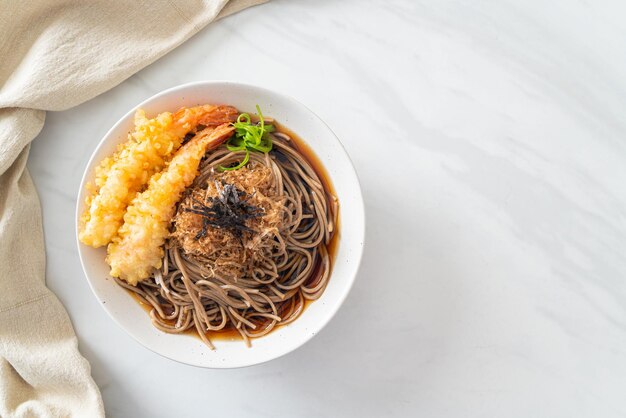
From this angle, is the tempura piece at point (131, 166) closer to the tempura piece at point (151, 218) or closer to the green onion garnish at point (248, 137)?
the tempura piece at point (151, 218)

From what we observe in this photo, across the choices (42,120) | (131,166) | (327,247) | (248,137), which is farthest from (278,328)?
(42,120)

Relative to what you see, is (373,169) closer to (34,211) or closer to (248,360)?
(248,360)

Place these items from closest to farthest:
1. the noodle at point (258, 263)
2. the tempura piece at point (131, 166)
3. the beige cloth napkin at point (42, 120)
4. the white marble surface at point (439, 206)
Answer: the tempura piece at point (131, 166), the noodle at point (258, 263), the beige cloth napkin at point (42, 120), the white marble surface at point (439, 206)

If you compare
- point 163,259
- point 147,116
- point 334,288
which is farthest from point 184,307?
point 147,116

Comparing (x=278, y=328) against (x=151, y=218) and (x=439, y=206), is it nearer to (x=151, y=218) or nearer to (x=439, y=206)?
(x=151, y=218)

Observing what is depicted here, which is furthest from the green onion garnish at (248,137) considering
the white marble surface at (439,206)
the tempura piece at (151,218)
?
the white marble surface at (439,206)
